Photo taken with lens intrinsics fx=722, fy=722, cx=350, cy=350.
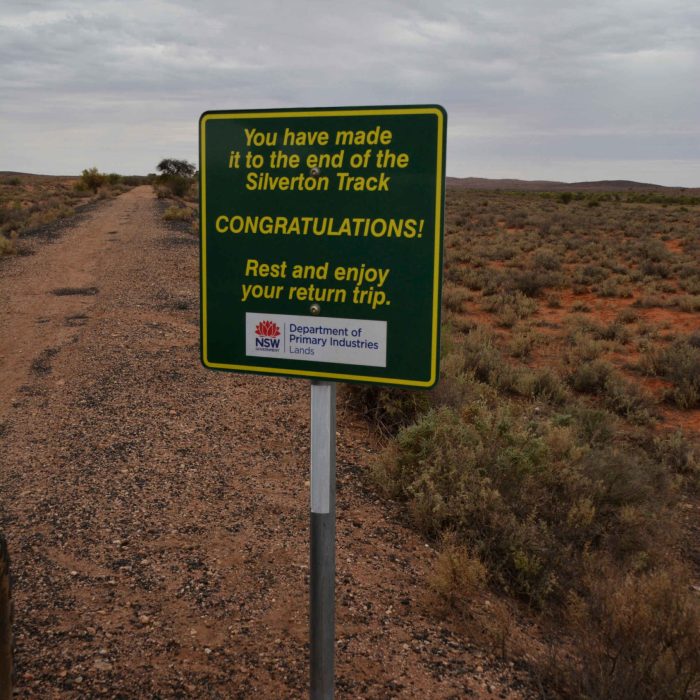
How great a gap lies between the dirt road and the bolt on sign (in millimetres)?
1817

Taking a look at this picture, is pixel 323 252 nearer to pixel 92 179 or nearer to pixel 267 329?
pixel 267 329

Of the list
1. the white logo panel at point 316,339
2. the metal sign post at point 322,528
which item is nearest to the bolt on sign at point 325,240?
the white logo panel at point 316,339

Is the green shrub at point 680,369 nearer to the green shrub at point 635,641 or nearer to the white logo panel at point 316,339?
the green shrub at point 635,641

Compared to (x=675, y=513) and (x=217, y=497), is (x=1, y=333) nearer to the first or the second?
(x=217, y=497)

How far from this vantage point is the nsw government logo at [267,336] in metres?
2.22

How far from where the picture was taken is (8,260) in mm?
16812

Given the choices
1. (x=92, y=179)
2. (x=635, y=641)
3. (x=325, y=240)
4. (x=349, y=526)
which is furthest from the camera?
(x=92, y=179)

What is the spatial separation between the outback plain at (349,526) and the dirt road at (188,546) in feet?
0.05

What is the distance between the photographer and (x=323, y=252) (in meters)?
2.15

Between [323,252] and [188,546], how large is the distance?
109 inches

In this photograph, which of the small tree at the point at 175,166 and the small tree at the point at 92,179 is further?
the small tree at the point at 175,166

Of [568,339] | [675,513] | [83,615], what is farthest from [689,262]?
[83,615]

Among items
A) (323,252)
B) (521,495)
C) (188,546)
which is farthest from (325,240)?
(521,495)

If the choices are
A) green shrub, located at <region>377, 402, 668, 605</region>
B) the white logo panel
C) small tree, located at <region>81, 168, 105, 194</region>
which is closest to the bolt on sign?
the white logo panel
